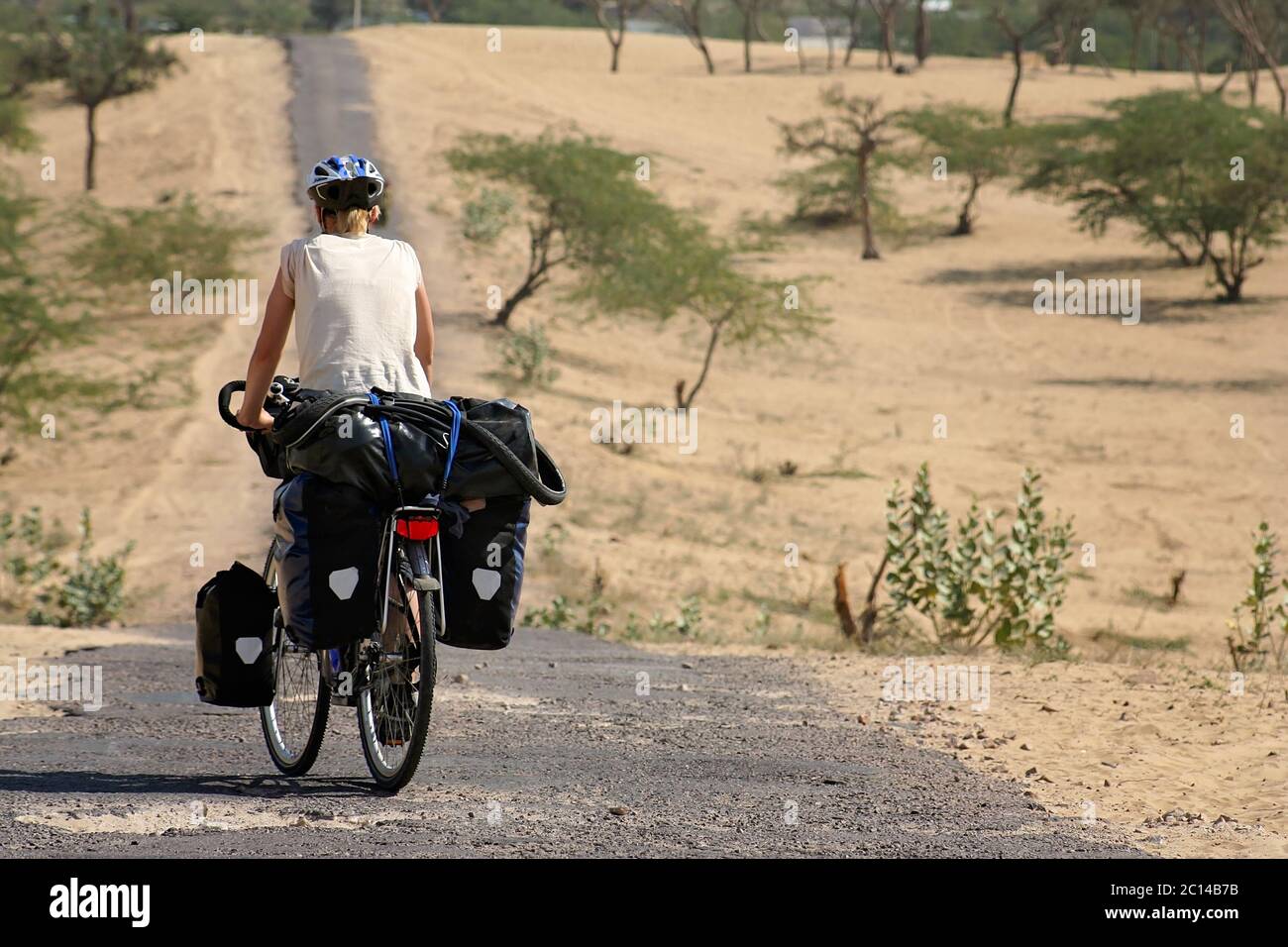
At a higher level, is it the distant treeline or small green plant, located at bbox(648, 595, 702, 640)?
the distant treeline

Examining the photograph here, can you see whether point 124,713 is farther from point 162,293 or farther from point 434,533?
point 162,293

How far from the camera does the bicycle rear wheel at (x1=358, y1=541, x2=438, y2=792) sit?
4.33 meters

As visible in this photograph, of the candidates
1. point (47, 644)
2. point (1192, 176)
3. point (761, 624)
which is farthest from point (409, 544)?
point (1192, 176)

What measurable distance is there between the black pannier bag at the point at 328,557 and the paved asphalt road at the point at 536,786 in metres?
0.52

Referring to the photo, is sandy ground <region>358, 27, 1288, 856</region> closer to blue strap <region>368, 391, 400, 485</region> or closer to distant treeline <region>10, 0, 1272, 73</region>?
blue strap <region>368, 391, 400, 485</region>

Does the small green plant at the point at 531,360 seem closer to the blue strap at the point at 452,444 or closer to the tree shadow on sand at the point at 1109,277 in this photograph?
the tree shadow on sand at the point at 1109,277

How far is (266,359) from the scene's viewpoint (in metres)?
4.51

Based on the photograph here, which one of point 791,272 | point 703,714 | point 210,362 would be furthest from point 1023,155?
point 703,714

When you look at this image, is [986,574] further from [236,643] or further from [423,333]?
[236,643]

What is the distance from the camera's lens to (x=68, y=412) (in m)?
19.1

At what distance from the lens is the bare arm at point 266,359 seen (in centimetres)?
451

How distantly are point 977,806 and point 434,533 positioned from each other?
1.84m

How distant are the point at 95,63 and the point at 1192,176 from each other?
83.5ft

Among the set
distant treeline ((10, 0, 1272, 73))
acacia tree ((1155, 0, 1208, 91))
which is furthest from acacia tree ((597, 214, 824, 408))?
acacia tree ((1155, 0, 1208, 91))
